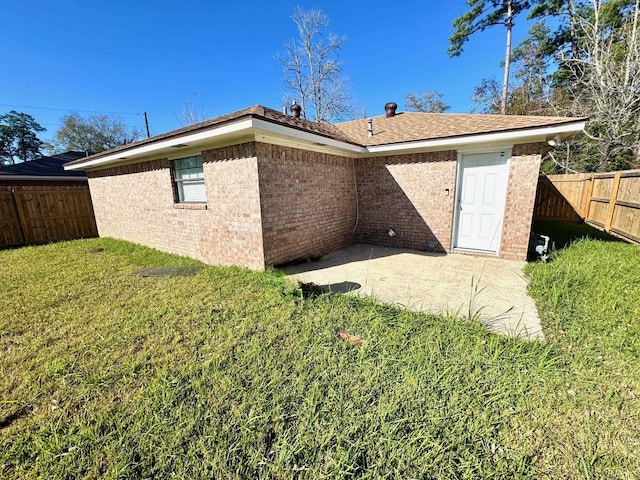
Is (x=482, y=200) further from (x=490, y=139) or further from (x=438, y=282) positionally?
(x=438, y=282)

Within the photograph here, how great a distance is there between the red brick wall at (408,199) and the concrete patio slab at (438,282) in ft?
1.90

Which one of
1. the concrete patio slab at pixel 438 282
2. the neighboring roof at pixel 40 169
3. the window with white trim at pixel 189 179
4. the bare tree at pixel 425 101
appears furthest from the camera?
the bare tree at pixel 425 101

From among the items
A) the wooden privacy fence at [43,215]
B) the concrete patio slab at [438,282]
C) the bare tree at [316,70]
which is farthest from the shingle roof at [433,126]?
the bare tree at [316,70]

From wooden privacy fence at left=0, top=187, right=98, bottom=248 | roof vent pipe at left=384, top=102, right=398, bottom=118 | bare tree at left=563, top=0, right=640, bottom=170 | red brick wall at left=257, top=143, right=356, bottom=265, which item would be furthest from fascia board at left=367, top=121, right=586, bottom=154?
wooden privacy fence at left=0, top=187, right=98, bottom=248

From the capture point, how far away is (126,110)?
21.7 metres

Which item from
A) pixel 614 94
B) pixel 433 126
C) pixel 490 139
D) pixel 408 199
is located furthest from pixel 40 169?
pixel 614 94

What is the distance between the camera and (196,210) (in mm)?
6008

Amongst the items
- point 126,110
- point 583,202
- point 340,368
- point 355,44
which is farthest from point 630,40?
point 126,110

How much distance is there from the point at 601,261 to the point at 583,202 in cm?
699

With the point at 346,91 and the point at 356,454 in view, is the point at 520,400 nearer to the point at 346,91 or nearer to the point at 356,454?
the point at 356,454

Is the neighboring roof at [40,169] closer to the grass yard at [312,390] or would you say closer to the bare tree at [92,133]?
the grass yard at [312,390]

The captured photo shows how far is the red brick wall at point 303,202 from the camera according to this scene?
5.07 m

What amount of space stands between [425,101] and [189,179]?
2648 cm

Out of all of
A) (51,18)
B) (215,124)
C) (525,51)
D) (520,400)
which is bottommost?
(520,400)
